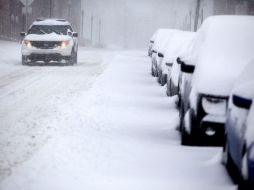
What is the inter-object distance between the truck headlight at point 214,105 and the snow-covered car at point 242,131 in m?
0.92

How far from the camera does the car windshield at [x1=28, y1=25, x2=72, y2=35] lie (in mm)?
23406

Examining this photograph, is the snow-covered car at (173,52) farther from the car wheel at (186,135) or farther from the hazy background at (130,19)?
the hazy background at (130,19)

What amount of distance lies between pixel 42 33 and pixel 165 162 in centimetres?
1738

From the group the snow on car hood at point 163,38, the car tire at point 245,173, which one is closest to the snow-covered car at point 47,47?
the snow on car hood at point 163,38

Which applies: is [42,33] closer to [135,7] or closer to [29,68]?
[29,68]

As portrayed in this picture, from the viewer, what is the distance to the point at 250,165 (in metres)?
4.53

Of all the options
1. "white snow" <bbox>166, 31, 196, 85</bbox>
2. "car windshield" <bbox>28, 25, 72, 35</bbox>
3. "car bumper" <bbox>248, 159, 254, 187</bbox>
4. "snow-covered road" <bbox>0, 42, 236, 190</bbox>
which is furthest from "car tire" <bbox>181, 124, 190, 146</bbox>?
"car windshield" <bbox>28, 25, 72, 35</bbox>

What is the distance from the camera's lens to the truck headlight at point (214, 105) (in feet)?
23.1

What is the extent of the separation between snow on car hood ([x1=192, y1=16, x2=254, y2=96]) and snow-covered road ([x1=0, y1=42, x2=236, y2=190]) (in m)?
0.97

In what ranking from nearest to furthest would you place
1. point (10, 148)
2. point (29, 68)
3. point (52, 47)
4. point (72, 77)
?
point (10, 148) < point (72, 77) < point (29, 68) < point (52, 47)

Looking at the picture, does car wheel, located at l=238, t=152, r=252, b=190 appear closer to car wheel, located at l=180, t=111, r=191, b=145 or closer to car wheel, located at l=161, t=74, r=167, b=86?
car wheel, located at l=180, t=111, r=191, b=145

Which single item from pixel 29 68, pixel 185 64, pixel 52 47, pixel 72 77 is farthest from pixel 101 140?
pixel 52 47

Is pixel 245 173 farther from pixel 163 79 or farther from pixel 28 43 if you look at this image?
pixel 28 43

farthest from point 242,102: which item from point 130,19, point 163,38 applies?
point 130,19
